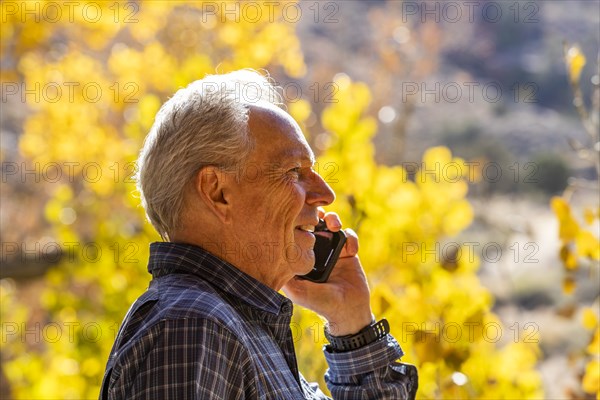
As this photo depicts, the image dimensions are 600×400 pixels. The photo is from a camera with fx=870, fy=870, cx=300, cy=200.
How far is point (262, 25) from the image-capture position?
4.50m

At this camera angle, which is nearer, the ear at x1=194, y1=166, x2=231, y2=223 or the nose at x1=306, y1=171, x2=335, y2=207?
the ear at x1=194, y1=166, x2=231, y2=223

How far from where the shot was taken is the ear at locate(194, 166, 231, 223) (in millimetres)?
1291

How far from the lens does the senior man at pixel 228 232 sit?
112 cm

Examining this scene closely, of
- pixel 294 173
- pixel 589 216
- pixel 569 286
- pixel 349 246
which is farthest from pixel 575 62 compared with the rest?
pixel 294 173

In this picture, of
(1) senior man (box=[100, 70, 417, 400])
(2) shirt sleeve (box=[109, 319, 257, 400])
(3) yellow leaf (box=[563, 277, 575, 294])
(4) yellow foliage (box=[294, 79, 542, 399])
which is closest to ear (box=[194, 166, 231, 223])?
(1) senior man (box=[100, 70, 417, 400])

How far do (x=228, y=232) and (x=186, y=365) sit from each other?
295 mm

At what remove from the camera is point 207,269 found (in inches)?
50.1

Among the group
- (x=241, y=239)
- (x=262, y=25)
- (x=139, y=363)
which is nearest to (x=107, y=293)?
(x=241, y=239)

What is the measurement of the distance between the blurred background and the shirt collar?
1.79 ft

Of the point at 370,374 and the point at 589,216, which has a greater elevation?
the point at 589,216

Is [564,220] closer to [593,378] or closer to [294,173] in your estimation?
[593,378]

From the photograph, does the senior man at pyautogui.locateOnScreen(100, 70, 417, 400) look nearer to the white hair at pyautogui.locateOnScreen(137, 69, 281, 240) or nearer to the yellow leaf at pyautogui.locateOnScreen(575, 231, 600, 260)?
the white hair at pyautogui.locateOnScreen(137, 69, 281, 240)

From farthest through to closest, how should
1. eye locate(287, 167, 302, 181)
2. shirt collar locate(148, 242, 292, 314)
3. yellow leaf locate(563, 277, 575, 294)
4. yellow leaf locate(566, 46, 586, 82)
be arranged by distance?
yellow leaf locate(563, 277, 575, 294) < yellow leaf locate(566, 46, 586, 82) < eye locate(287, 167, 302, 181) < shirt collar locate(148, 242, 292, 314)

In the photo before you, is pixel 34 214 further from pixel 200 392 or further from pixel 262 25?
pixel 200 392
